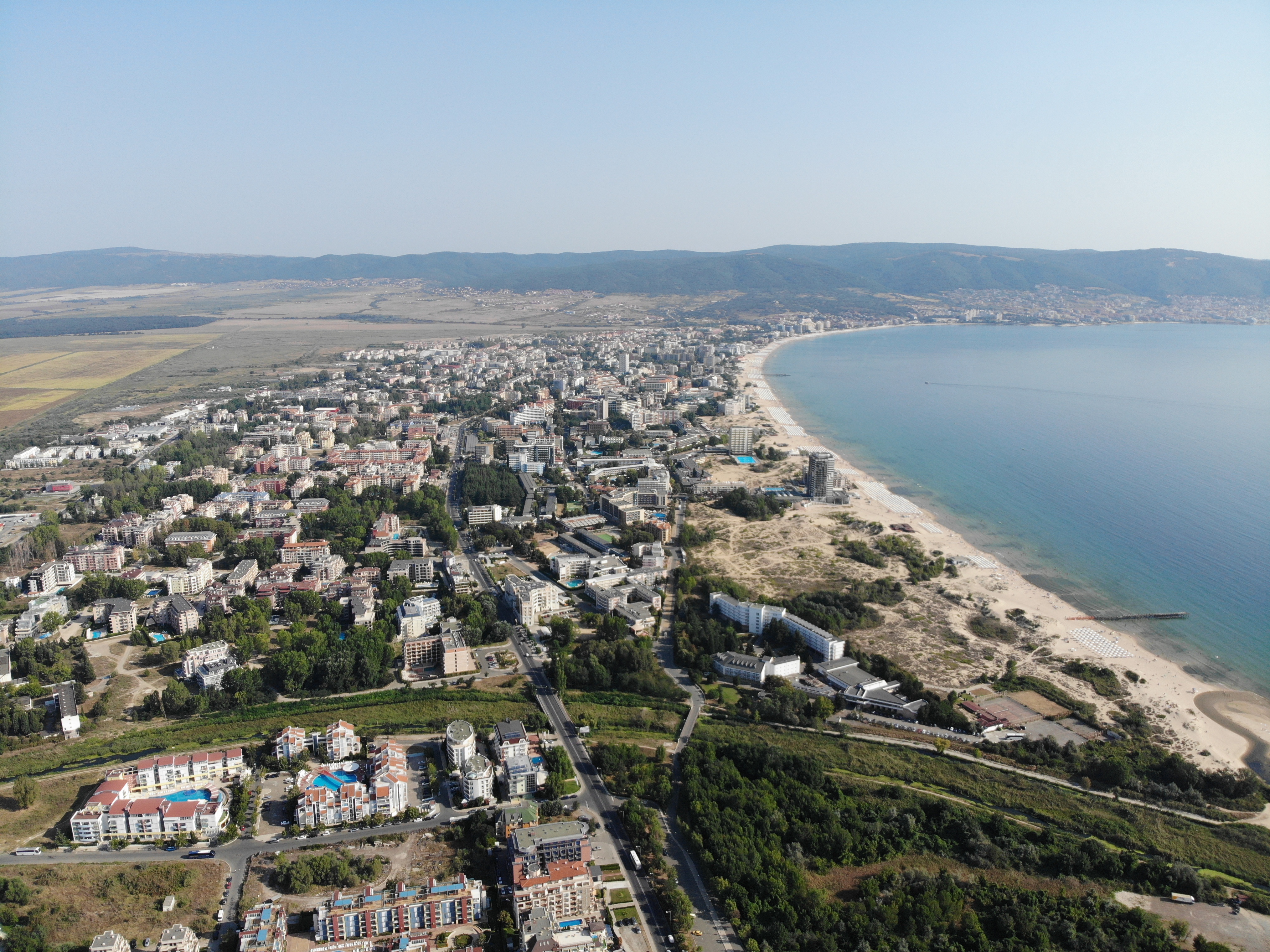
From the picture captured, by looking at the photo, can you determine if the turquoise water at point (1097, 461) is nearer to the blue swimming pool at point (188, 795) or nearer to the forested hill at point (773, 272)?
the blue swimming pool at point (188, 795)

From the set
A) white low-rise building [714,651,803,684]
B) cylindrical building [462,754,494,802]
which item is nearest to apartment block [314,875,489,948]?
cylindrical building [462,754,494,802]

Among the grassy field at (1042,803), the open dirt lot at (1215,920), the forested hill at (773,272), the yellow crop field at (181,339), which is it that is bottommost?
the open dirt lot at (1215,920)

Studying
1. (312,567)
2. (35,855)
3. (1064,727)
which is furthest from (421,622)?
(1064,727)

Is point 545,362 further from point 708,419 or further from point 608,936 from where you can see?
point 608,936

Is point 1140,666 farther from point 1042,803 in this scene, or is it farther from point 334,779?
point 334,779

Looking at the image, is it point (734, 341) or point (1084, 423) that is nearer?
point (1084, 423)

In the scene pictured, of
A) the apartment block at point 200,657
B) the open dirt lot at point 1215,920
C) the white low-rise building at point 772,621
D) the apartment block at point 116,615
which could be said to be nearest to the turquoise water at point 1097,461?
the white low-rise building at point 772,621

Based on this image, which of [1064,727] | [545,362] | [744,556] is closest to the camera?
[1064,727]

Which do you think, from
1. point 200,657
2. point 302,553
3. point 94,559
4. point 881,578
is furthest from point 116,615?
point 881,578
